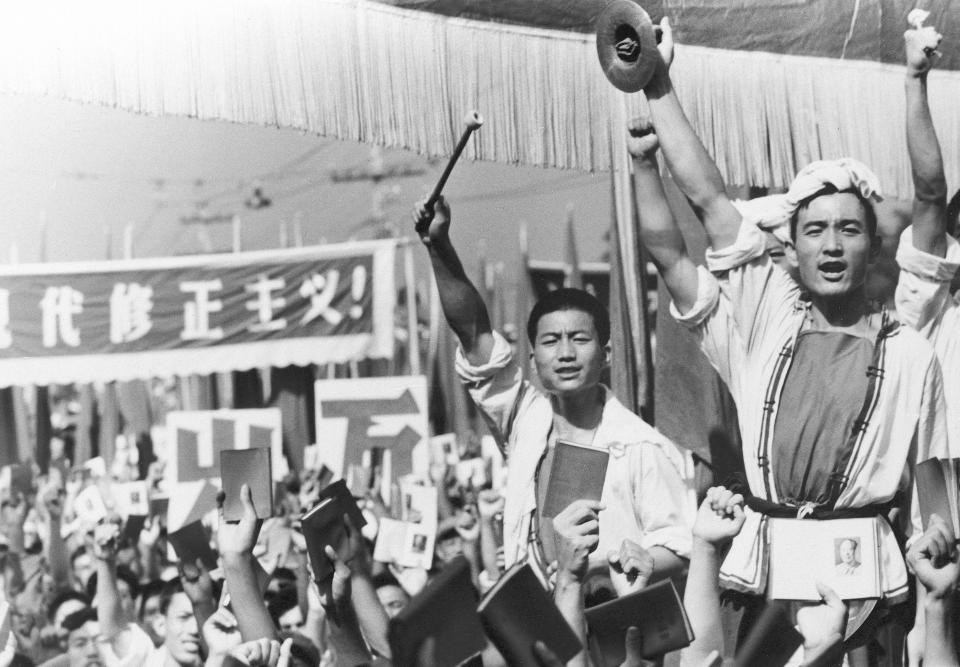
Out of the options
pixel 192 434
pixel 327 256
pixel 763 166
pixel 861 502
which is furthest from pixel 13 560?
pixel 861 502

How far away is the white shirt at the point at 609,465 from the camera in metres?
4.31

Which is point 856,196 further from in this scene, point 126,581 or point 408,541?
point 126,581

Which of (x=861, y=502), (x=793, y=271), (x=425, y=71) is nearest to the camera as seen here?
(x=861, y=502)

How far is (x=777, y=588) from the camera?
4.04 meters

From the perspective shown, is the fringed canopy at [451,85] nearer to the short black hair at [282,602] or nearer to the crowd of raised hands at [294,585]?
the crowd of raised hands at [294,585]

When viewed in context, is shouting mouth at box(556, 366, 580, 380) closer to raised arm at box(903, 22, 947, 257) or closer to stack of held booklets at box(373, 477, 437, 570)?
raised arm at box(903, 22, 947, 257)

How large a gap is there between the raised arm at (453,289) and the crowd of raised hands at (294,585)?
598mm

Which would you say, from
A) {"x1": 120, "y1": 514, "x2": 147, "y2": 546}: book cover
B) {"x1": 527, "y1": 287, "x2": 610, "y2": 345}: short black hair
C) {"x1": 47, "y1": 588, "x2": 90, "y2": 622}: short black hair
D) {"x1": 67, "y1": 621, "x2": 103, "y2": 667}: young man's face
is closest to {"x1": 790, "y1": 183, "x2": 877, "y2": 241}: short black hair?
{"x1": 527, "y1": 287, "x2": 610, "y2": 345}: short black hair

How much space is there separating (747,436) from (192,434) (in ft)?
9.46

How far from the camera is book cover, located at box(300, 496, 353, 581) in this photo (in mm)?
3305

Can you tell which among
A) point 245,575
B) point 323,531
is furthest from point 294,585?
point 323,531

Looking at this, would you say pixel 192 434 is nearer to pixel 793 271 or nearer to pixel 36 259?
pixel 36 259

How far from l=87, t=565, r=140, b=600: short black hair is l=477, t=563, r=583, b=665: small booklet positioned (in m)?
3.36

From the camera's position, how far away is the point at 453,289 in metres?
4.43
